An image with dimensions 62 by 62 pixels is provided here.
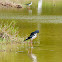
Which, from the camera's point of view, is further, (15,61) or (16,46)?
(16,46)

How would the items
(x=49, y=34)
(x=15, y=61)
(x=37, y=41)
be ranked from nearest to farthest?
(x=15, y=61)
(x=37, y=41)
(x=49, y=34)

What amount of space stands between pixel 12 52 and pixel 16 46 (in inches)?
41.7

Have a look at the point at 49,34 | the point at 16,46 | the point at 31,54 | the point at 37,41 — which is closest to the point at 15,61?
the point at 31,54

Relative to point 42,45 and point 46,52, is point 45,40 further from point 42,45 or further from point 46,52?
point 46,52

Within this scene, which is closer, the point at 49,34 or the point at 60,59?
the point at 60,59

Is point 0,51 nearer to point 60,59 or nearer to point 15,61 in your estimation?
point 15,61

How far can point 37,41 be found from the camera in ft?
40.1

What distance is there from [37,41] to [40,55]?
2679 mm

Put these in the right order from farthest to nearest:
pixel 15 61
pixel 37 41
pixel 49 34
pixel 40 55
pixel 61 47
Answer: pixel 49 34, pixel 37 41, pixel 61 47, pixel 40 55, pixel 15 61

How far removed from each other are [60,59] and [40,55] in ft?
2.72

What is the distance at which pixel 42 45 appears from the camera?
11.4m

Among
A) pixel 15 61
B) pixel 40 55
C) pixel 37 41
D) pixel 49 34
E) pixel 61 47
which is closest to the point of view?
pixel 15 61

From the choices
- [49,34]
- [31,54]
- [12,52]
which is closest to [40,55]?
[31,54]

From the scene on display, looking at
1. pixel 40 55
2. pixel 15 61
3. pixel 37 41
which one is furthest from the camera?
pixel 37 41
